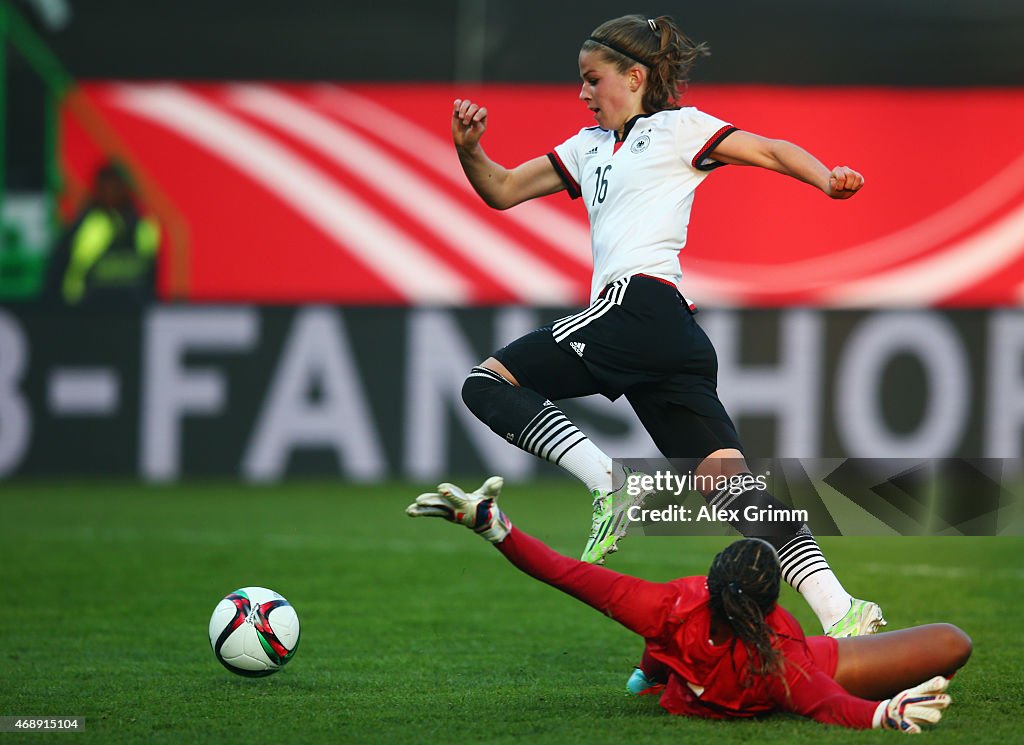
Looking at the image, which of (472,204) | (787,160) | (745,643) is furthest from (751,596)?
(472,204)

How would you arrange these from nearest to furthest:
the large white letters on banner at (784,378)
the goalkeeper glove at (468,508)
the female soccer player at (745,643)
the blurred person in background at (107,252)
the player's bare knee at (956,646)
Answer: the goalkeeper glove at (468,508) < the female soccer player at (745,643) < the player's bare knee at (956,646) < the large white letters on banner at (784,378) < the blurred person in background at (107,252)

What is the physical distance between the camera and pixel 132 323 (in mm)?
13039

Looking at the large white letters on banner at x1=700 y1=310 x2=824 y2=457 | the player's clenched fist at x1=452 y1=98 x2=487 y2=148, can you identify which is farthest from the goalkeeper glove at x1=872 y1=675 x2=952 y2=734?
the large white letters on banner at x1=700 y1=310 x2=824 y2=457

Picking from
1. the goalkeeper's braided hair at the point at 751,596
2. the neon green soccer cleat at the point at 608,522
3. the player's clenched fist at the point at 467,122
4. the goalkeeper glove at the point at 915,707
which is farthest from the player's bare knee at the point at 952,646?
the player's clenched fist at the point at 467,122

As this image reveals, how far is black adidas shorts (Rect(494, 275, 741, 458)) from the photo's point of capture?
Answer: 5117 millimetres

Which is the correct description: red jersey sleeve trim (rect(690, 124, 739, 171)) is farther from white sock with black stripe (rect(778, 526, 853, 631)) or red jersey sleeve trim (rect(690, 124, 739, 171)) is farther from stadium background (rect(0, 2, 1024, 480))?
stadium background (rect(0, 2, 1024, 480))

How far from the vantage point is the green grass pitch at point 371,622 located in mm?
4852

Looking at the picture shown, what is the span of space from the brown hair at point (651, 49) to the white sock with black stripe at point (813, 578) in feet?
5.56

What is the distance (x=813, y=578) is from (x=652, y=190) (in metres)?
1.51

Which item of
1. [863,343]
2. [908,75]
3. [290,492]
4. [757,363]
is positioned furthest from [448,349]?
[908,75]

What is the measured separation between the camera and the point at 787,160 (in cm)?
504

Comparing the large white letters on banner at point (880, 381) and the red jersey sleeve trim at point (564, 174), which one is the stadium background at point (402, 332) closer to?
the large white letters on banner at point (880, 381)

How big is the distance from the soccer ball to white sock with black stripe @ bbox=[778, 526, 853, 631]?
193cm

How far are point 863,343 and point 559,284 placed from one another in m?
3.72
